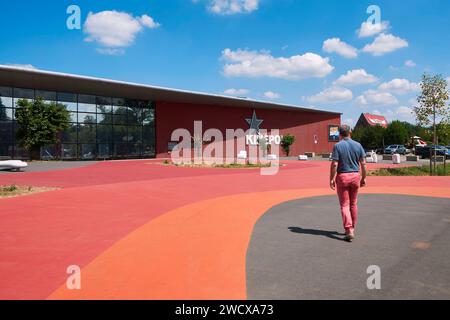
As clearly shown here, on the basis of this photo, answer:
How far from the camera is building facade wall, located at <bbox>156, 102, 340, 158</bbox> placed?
133 feet

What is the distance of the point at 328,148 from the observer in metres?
56.9

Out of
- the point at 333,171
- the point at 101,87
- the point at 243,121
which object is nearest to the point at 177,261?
the point at 333,171

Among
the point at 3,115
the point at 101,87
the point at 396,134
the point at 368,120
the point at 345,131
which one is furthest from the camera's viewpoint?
the point at 368,120

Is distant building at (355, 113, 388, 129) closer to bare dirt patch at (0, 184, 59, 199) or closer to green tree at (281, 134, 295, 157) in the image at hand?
Result: green tree at (281, 134, 295, 157)

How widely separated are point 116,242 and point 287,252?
9.10 ft

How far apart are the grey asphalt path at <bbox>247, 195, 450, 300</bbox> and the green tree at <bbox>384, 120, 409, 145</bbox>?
2447 inches

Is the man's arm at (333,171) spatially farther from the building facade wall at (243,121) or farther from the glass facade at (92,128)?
the building facade wall at (243,121)

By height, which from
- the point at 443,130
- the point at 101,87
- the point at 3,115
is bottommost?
the point at 443,130

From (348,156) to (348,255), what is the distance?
1.73 meters

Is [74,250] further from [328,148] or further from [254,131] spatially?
[328,148]

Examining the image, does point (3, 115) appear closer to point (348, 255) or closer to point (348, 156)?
point (348, 156)

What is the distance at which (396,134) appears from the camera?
6550cm
